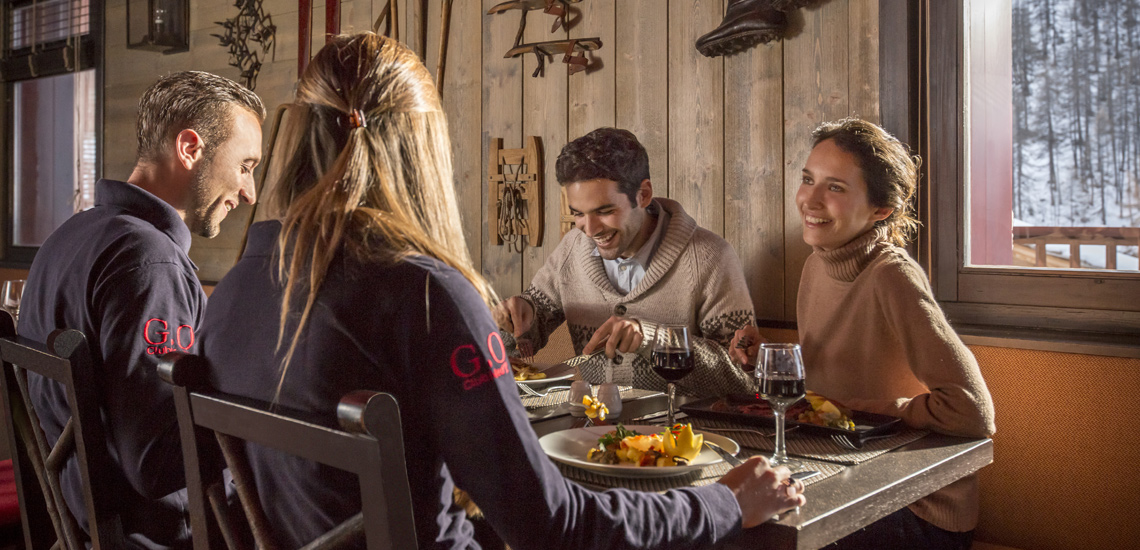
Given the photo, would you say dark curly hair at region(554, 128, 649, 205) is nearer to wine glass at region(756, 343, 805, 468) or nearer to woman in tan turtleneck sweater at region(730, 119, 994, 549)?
woman in tan turtleneck sweater at region(730, 119, 994, 549)

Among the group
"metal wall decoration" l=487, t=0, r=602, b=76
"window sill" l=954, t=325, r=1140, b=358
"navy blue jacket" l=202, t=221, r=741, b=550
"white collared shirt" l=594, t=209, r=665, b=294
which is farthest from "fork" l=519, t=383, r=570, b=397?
"metal wall decoration" l=487, t=0, r=602, b=76

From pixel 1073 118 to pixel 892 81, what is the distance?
1.52 feet

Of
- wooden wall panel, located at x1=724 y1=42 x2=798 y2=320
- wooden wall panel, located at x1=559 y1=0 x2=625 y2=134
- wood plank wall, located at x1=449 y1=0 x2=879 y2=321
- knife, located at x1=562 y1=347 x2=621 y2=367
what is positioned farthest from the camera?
wooden wall panel, located at x1=559 y1=0 x2=625 y2=134

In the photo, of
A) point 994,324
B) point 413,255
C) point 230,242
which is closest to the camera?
point 413,255

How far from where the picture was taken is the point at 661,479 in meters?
1.29

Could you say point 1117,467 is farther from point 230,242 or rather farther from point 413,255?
point 230,242

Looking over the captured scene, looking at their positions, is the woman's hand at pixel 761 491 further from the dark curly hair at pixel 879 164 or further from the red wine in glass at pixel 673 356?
the dark curly hair at pixel 879 164

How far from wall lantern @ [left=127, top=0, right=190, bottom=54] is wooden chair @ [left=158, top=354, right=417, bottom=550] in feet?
12.8

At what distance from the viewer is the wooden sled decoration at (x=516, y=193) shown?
3182 mm

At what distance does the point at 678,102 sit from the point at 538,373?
118 cm

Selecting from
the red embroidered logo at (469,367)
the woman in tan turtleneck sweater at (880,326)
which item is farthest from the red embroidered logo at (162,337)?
the woman in tan turtleneck sweater at (880,326)

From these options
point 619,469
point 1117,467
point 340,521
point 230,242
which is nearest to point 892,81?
point 1117,467

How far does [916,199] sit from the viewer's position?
2311 millimetres

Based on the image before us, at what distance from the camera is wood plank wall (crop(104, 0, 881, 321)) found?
2.47 metres
